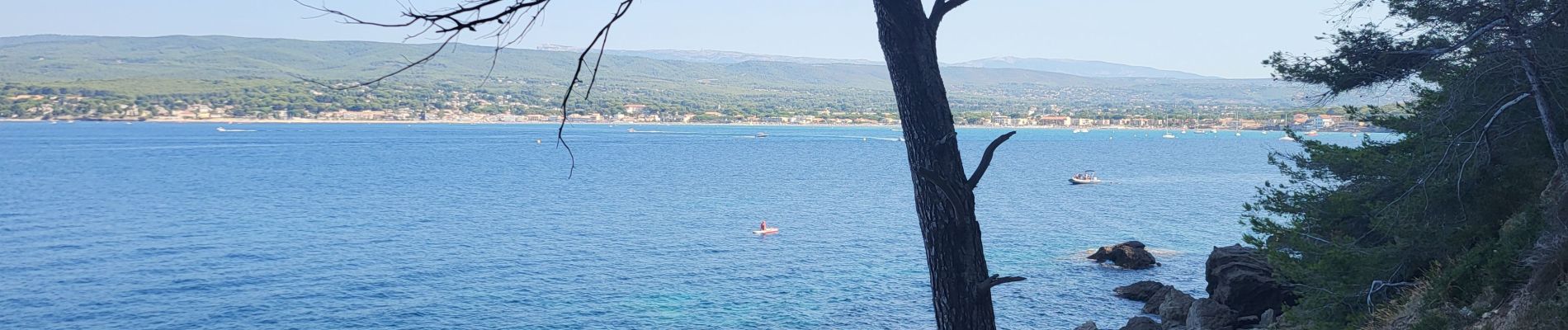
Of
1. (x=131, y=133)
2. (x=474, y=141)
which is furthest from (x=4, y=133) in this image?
(x=474, y=141)

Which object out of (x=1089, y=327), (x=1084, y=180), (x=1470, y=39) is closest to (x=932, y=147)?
(x=1470, y=39)

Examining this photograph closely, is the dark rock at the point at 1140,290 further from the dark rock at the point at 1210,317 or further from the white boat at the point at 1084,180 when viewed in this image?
the white boat at the point at 1084,180

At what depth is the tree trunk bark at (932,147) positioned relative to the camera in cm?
411

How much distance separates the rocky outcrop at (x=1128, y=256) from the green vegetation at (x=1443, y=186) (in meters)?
15.1

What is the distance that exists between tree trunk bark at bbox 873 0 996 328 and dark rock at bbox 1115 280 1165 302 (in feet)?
81.7

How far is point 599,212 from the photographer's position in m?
54.3

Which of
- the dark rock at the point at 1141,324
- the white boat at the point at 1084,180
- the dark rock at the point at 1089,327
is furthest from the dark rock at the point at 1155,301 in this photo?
the white boat at the point at 1084,180

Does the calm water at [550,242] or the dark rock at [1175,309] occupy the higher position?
the dark rock at [1175,309]

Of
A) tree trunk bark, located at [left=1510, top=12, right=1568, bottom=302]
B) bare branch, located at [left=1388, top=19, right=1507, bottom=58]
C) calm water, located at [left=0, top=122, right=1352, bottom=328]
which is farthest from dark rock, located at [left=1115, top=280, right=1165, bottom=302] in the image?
bare branch, located at [left=1388, top=19, right=1507, bottom=58]

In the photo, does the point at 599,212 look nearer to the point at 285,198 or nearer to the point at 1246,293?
the point at 285,198

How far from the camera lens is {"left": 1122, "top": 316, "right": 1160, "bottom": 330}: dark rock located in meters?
22.2

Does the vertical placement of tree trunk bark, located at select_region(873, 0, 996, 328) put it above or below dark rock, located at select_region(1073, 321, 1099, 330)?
above

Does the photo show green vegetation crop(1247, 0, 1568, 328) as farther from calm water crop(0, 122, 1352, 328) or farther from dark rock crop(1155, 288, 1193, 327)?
calm water crop(0, 122, 1352, 328)

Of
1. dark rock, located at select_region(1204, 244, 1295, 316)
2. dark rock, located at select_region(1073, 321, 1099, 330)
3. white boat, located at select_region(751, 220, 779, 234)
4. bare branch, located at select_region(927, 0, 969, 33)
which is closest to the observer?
bare branch, located at select_region(927, 0, 969, 33)
